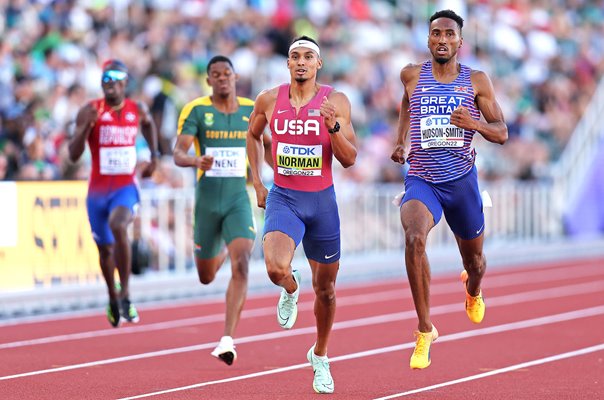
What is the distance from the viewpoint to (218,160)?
37.7 feet

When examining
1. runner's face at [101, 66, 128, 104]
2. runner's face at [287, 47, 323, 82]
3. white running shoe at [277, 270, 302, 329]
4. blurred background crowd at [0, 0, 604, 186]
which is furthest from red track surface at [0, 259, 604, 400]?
runner's face at [101, 66, 128, 104]

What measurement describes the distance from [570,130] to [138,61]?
37.6 ft

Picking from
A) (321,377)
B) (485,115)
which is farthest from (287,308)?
(485,115)

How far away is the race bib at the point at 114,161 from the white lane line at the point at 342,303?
1.56 m

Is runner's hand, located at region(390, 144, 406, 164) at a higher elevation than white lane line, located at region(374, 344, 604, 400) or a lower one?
higher

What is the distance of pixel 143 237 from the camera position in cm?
1700

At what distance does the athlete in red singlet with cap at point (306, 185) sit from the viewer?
29.6 ft

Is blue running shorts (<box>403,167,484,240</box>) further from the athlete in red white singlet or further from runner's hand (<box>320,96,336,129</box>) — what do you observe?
the athlete in red white singlet

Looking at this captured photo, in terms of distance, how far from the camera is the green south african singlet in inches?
450

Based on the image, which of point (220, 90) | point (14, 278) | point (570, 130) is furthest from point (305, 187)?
point (570, 130)

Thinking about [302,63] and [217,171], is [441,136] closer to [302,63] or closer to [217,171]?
[302,63]

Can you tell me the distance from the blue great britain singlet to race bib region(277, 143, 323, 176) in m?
0.90

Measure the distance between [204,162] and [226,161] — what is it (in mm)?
603

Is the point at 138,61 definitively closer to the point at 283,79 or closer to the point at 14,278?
the point at 283,79
